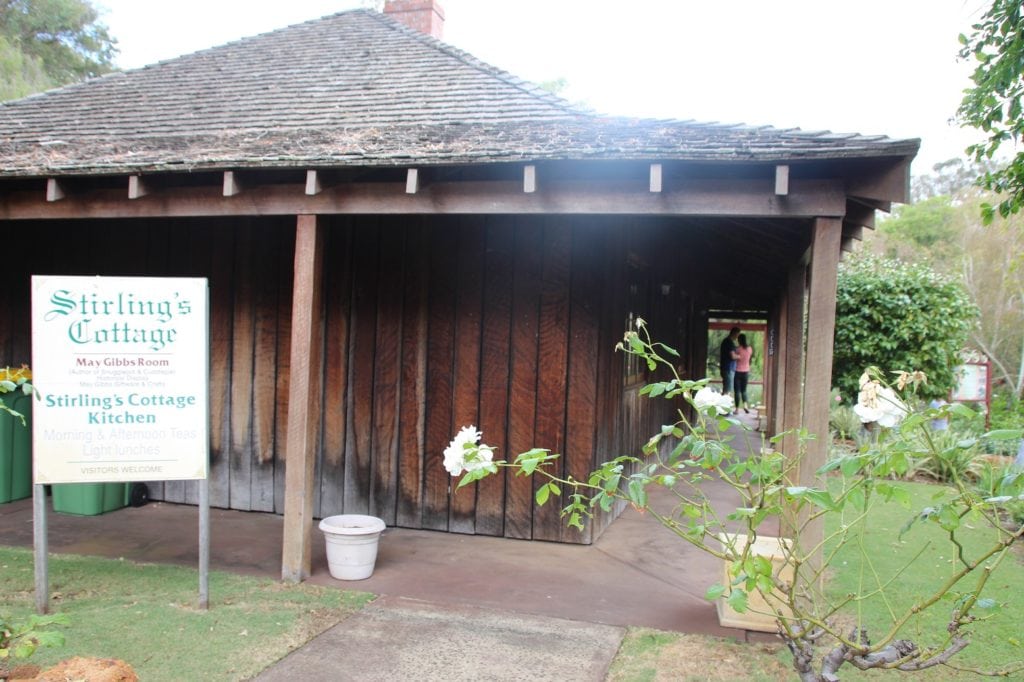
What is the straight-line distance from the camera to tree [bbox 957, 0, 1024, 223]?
4.71m

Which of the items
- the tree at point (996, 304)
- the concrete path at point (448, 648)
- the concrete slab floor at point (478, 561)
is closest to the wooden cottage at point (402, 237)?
the concrete slab floor at point (478, 561)

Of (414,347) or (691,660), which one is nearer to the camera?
(691,660)

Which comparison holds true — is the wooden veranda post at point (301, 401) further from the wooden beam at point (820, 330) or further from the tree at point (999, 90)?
the tree at point (999, 90)

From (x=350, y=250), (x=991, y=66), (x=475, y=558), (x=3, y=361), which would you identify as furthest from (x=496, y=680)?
(x=3, y=361)

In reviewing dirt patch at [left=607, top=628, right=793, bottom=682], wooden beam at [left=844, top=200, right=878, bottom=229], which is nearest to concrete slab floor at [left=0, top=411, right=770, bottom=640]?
dirt patch at [left=607, top=628, right=793, bottom=682]

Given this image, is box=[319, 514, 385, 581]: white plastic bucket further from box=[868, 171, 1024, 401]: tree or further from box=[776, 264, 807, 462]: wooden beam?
box=[868, 171, 1024, 401]: tree

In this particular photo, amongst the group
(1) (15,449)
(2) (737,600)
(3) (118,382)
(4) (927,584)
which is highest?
(3) (118,382)

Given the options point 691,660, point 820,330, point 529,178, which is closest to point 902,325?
point 820,330

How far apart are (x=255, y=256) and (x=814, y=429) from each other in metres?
4.75

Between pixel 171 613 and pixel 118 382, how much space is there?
1.33m

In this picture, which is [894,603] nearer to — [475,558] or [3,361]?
[475,558]

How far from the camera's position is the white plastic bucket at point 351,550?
4883 mm

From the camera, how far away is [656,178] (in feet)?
13.7

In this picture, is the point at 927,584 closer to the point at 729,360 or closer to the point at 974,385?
the point at 974,385
